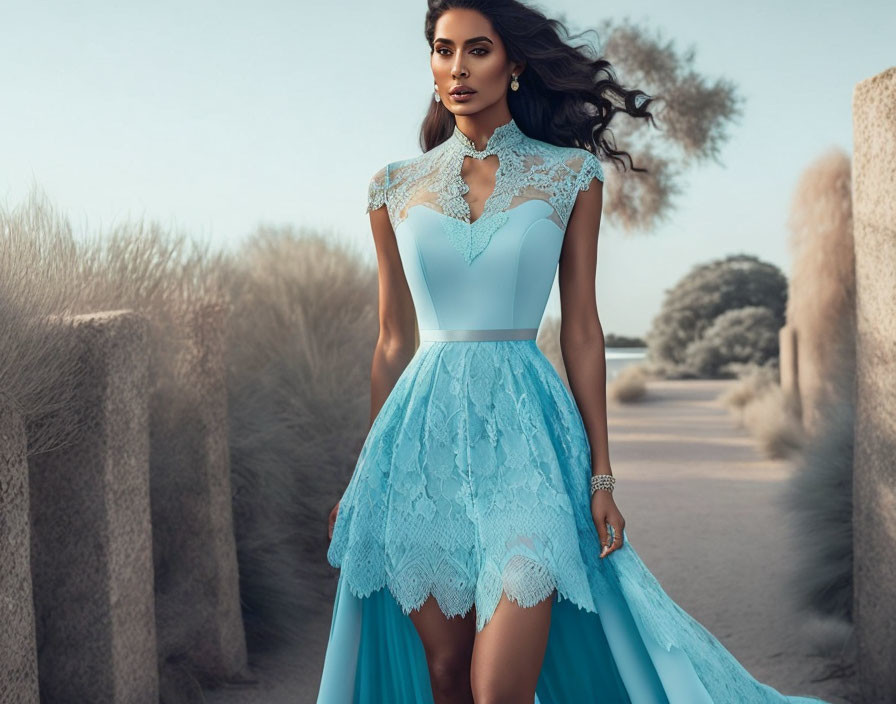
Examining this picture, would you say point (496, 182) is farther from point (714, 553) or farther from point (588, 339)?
point (714, 553)

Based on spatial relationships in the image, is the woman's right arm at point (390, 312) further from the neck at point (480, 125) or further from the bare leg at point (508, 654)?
the bare leg at point (508, 654)

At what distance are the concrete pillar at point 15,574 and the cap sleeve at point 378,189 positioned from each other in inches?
47.4

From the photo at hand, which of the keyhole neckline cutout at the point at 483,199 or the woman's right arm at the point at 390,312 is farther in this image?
the woman's right arm at the point at 390,312

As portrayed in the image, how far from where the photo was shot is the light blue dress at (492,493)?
7.46ft

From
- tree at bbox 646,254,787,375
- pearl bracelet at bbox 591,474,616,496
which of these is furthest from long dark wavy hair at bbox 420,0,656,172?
tree at bbox 646,254,787,375

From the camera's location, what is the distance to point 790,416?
1148 centimetres

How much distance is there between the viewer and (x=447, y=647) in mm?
2334

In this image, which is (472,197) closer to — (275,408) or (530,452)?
(530,452)

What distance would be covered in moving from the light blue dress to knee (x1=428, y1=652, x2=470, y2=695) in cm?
14

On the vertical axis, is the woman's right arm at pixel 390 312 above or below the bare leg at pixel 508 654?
above

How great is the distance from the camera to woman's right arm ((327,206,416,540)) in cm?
273

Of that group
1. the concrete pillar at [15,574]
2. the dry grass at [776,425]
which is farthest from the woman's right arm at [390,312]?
the dry grass at [776,425]

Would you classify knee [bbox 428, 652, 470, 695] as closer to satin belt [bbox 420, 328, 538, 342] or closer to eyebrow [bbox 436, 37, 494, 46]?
satin belt [bbox 420, 328, 538, 342]

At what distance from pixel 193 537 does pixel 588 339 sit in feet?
8.07
